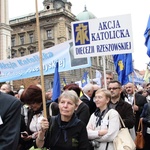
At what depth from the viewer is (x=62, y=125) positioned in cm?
301

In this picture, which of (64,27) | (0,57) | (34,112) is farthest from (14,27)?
(34,112)

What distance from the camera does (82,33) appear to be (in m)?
5.70

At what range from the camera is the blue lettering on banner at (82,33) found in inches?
222

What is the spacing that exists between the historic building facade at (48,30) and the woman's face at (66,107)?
4295 cm

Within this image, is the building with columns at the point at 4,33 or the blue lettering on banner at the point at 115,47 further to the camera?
the building with columns at the point at 4,33

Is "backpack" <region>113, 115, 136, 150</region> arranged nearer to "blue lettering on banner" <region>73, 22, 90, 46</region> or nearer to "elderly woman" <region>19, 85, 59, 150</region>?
"elderly woman" <region>19, 85, 59, 150</region>

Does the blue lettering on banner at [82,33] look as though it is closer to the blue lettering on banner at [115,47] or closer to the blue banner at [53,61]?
the blue lettering on banner at [115,47]

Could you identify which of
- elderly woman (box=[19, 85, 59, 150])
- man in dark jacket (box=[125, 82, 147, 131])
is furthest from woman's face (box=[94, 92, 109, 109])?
man in dark jacket (box=[125, 82, 147, 131])

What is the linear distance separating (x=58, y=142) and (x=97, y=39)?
299 centimetres

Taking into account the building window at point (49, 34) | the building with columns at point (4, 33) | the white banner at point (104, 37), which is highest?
the building window at point (49, 34)

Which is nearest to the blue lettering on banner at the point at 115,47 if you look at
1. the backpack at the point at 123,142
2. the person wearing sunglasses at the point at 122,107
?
the person wearing sunglasses at the point at 122,107

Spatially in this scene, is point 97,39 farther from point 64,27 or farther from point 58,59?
point 64,27

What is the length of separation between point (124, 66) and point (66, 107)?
3883 millimetres

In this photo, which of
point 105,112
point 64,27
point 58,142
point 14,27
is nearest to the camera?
point 58,142
